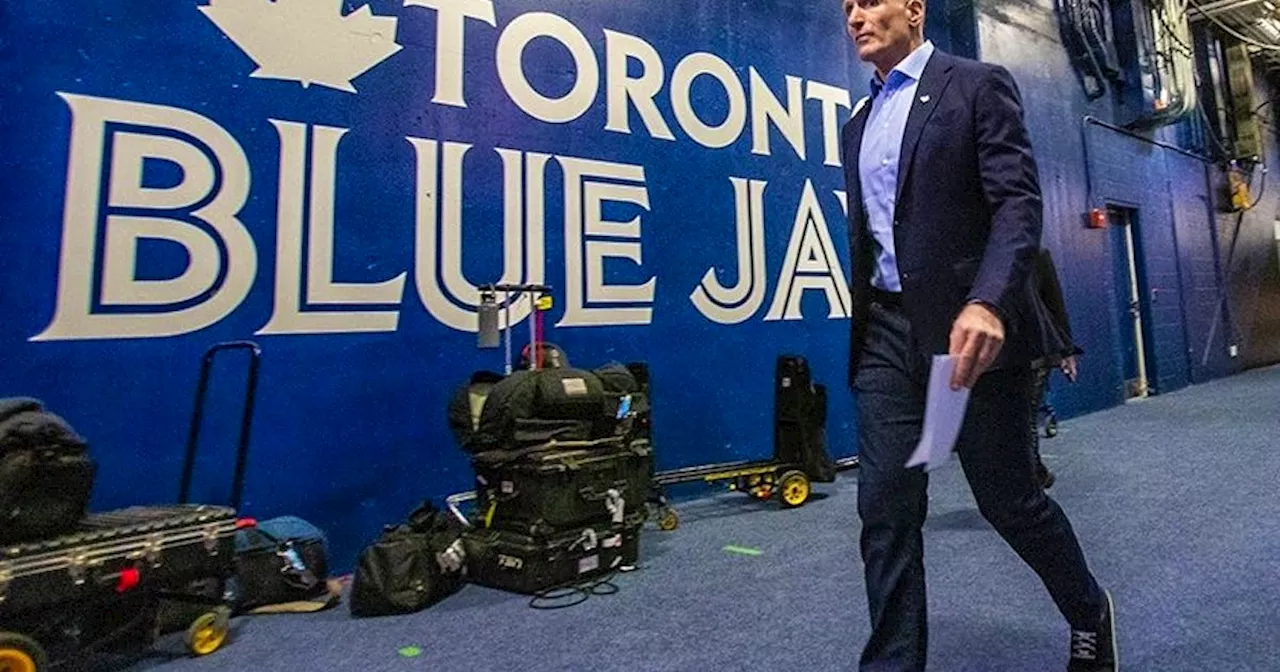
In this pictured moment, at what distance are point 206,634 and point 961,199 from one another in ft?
6.77

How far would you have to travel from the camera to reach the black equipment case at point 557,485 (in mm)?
2369

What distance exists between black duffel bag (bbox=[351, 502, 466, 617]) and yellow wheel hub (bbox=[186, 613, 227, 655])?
350mm

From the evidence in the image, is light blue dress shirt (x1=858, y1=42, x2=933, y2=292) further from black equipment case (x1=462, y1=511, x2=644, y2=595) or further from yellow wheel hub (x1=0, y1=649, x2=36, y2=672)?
yellow wheel hub (x1=0, y1=649, x2=36, y2=672)

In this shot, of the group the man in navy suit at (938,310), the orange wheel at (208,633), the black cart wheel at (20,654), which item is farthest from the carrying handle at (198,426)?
the man in navy suit at (938,310)

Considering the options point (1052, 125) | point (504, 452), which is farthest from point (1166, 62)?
point (504, 452)

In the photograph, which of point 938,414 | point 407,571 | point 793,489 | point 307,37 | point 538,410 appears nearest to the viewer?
point 938,414

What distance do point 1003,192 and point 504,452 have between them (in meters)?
1.73

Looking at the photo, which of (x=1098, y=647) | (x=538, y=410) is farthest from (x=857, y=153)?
(x=538, y=410)

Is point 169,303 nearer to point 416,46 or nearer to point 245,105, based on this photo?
point 245,105

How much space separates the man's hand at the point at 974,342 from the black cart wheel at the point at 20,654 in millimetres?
1918

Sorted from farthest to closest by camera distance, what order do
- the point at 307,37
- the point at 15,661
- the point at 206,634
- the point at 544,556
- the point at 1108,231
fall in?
the point at 1108,231 → the point at 307,37 → the point at 544,556 → the point at 206,634 → the point at 15,661

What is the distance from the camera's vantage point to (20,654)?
1.58 metres

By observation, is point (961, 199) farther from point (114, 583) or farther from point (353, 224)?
point (353, 224)

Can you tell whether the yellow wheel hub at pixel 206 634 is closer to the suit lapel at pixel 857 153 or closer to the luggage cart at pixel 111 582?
the luggage cart at pixel 111 582
